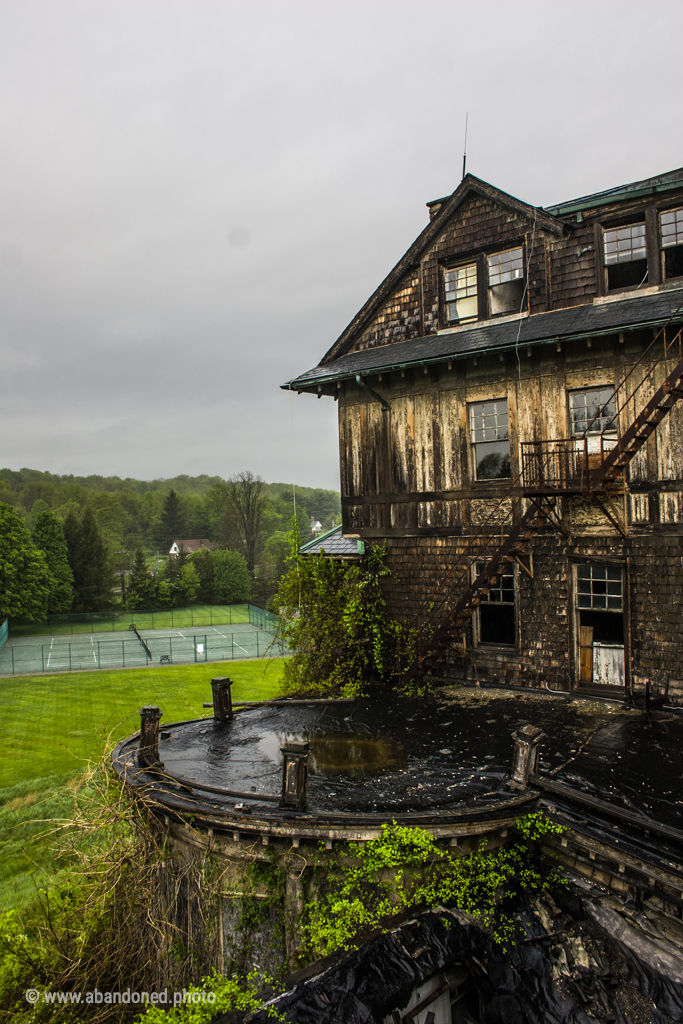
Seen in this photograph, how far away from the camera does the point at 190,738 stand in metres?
10.6

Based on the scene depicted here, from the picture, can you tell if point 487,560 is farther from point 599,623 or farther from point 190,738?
point 190,738

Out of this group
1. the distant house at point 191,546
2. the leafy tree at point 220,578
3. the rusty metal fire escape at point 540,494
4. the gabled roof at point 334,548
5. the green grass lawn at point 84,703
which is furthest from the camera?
the distant house at point 191,546

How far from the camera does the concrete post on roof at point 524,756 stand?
7980 millimetres

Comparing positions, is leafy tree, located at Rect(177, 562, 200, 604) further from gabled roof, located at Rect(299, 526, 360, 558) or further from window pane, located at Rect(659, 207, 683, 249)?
window pane, located at Rect(659, 207, 683, 249)

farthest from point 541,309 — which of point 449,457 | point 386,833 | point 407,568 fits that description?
point 386,833

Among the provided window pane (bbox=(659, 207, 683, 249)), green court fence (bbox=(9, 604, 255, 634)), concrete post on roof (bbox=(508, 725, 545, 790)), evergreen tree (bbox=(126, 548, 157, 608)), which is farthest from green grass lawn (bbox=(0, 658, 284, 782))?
→ evergreen tree (bbox=(126, 548, 157, 608))

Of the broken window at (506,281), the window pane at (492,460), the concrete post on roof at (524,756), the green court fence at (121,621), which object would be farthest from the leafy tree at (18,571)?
the concrete post on roof at (524,756)


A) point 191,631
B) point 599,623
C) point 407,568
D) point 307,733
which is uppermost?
point 407,568

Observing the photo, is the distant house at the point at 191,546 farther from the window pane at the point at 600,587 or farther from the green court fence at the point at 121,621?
the window pane at the point at 600,587

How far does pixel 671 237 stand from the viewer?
11703mm

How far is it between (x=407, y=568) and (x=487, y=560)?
208 centimetres

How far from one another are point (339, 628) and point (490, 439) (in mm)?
5590

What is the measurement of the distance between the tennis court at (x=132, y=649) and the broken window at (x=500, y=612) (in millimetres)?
17542

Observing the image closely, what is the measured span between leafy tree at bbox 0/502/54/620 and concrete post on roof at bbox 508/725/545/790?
2005 inches
